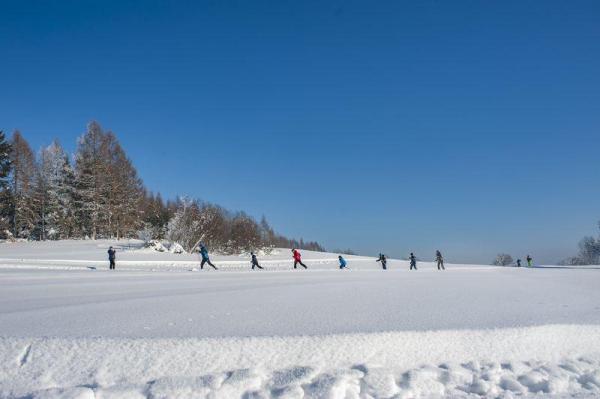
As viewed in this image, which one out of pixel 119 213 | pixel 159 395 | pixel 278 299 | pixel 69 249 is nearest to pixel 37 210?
pixel 119 213

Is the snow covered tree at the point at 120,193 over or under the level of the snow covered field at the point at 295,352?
over

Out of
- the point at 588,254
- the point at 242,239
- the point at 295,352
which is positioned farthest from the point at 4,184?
the point at 588,254

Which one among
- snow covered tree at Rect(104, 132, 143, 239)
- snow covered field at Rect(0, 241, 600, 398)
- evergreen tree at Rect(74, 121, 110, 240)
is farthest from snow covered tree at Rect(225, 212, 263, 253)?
snow covered field at Rect(0, 241, 600, 398)

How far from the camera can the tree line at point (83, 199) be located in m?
41.9

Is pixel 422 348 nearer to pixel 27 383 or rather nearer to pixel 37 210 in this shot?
pixel 27 383

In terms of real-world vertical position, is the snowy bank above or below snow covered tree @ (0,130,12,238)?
below

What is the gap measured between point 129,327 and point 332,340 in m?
2.69

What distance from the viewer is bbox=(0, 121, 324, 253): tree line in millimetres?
41906

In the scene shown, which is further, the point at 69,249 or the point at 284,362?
the point at 69,249

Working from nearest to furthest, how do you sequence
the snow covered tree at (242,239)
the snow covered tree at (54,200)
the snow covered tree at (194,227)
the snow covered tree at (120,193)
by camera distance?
the snow covered tree at (194,227)
the snow covered tree at (120,193)
the snow covered tree at (54,200)
the snow covered tree at (242,239)

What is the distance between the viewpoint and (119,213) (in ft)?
143

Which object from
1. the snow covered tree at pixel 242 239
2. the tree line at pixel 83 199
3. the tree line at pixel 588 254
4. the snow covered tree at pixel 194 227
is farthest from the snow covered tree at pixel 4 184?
the tree line at pixel 588 254

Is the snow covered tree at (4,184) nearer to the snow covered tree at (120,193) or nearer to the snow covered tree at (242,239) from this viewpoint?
the snow covered tree at (120,193)

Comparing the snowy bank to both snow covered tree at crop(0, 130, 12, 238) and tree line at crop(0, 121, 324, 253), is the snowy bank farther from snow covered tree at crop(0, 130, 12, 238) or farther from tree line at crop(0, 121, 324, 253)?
snow covered tree at crop(0, 130, 12, 238)
